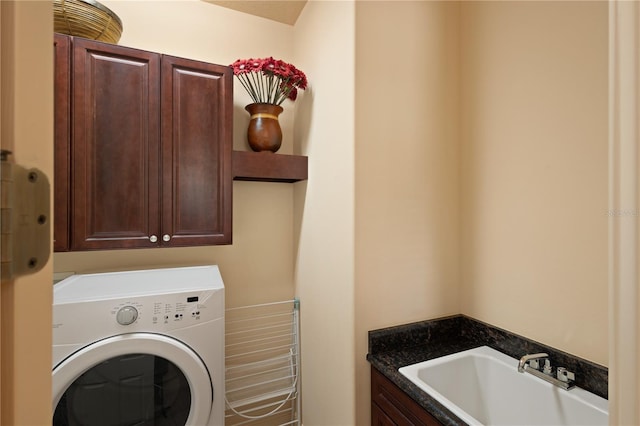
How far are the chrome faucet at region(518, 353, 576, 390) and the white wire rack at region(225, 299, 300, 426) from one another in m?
1.24

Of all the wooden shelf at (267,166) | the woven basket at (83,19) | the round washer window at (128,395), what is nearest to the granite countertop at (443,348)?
the round washer window at (128,395)

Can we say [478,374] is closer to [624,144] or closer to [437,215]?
[437,215]

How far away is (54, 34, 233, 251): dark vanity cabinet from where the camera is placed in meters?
1.39

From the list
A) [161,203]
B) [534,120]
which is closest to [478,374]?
[534,120]

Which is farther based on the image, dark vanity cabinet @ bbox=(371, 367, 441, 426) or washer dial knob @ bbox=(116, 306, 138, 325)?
washer dial knob @ bbox=(116, 306, 138, 325)

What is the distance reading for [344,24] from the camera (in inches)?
59.1

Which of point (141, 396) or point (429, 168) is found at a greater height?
point (429, 168)

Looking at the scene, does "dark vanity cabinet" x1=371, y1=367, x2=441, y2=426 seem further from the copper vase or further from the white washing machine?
→ the copper vase

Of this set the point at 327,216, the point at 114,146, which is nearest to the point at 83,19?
the point at 114,146

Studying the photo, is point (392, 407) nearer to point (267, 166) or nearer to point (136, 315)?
point (136, 315)

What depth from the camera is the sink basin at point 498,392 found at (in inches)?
45.0

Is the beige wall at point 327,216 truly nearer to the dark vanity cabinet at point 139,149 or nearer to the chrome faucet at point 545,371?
the dark vanity cabinet at point 139,149

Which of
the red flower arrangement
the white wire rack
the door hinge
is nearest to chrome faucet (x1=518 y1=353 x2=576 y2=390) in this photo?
the white wire rack

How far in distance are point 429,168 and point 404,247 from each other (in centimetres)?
42
